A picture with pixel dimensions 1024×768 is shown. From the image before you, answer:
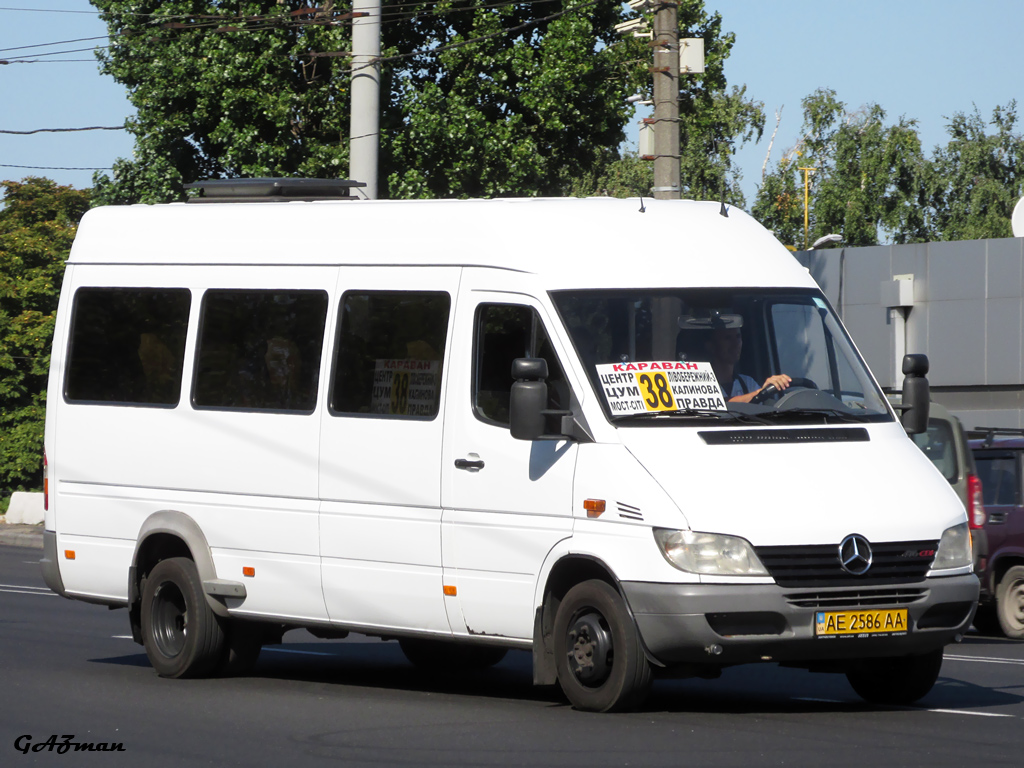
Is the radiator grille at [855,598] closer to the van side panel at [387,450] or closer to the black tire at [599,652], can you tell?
the black tire at [599,652]

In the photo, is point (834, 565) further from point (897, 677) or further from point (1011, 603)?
point (1011, 603)

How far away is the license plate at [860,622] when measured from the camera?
322 inches

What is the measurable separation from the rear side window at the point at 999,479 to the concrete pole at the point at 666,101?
454cm

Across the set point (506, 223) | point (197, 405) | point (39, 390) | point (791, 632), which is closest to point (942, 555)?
point (791, 632)

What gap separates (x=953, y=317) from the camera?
26.9 meters

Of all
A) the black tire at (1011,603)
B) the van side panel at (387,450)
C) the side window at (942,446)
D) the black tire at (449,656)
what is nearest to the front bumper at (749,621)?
the van side panel at (387,450)

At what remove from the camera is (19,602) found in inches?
688

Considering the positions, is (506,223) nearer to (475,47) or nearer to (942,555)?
(942,555)

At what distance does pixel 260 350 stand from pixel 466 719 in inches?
117

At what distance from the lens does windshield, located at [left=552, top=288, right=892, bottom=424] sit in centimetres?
873

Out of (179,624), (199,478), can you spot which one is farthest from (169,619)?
(199,478)

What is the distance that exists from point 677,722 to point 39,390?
39539 mm

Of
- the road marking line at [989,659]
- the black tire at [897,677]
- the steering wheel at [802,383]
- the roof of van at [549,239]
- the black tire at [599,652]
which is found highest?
the roof of van at [549,239]

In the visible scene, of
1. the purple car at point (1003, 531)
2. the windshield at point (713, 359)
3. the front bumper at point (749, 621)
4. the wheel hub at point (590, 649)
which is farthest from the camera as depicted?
the purple car at point (1003, 531)
